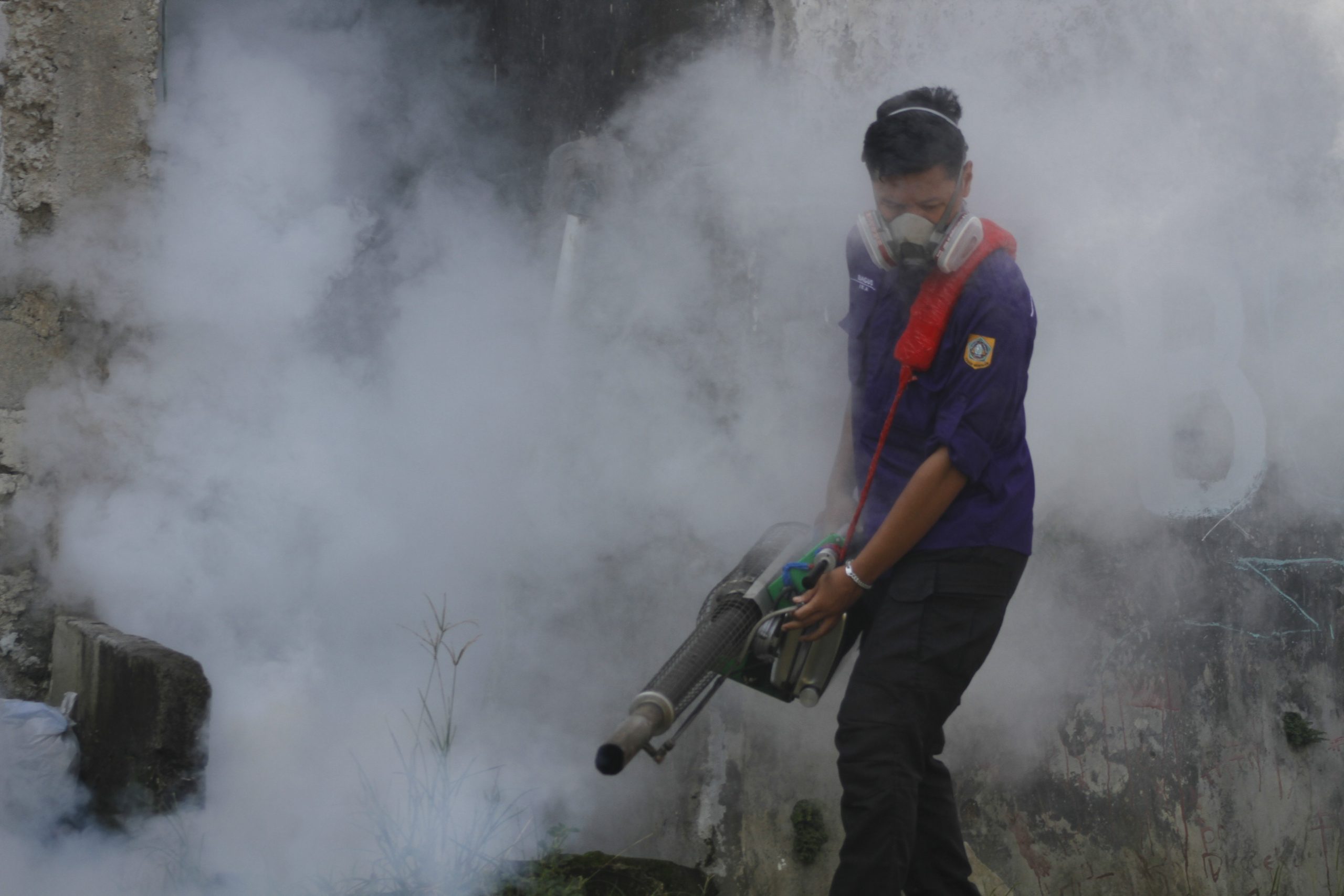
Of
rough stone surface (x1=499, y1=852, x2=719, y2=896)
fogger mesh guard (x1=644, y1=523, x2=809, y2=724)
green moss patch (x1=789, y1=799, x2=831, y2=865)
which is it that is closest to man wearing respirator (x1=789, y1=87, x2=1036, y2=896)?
fogger mesh guard (x1=644, y1=523, x2=809, y2=724)

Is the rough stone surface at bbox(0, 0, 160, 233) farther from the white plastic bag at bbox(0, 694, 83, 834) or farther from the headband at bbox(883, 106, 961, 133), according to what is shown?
the headband at bbox(883, 106, 961, 133)

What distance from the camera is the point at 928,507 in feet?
7.71

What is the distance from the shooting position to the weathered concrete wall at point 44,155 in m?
3.17

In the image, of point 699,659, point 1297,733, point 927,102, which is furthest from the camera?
point 1297,733

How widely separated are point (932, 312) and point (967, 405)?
0.80ft

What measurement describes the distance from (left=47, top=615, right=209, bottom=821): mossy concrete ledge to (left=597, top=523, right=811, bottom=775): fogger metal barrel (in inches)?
46.2

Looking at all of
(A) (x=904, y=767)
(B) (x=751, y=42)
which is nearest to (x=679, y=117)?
(B) (x=751, y=42)

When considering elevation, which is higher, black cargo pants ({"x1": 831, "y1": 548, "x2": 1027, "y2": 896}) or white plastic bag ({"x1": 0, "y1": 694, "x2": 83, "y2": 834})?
black cargo pants ({"x1": 831, "y1": 548, "x2": 1027, "y2": 896})

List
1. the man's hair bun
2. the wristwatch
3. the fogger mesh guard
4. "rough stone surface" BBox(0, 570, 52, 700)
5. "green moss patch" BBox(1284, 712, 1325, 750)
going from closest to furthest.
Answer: the fogger mesh guard
the wristwatch
the man's hair bun
"rough stone surface" BBox(0, 570, 52, 700)
"green moss patch" BBox(1284, 712, 1325, 750)

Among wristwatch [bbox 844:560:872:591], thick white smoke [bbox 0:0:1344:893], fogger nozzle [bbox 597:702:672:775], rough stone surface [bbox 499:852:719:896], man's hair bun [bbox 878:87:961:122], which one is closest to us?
fogger nozzle [bbox 597:702:672:775]

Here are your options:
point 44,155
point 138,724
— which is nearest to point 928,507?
point 138,724

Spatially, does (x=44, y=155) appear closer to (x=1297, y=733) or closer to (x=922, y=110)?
(x=922, y=110)

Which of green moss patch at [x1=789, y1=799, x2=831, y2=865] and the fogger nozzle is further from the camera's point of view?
A: green moss patch at [x1=789, y1=799, x2=831, y2=865]

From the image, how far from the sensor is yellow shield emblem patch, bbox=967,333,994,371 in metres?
2.35
